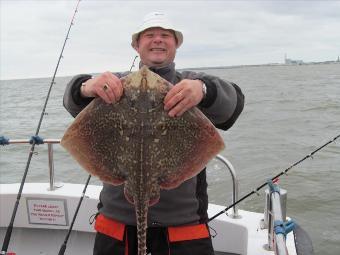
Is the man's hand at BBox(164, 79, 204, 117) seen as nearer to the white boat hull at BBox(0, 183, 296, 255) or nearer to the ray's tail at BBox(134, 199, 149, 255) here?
the ray's tail at BBox(134, 199, 149, 255)

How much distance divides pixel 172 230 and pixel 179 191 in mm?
272

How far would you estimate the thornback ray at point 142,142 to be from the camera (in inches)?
87.9

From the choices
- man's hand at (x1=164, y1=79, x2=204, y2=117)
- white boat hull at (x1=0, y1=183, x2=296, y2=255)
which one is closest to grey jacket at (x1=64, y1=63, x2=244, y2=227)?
man's hand at (x1=164, y1=79, x2=204, y2=117)

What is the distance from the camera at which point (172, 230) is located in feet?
9.08

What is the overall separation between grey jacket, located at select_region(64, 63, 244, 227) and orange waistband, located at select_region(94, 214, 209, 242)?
42mm

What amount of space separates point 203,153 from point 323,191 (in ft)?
30.3

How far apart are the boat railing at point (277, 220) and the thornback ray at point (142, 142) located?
71 centimetres

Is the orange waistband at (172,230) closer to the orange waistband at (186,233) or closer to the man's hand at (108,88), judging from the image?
the orange waistband at (186,233)

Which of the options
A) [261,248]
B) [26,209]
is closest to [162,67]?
[261,248]

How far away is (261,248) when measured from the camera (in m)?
3.73

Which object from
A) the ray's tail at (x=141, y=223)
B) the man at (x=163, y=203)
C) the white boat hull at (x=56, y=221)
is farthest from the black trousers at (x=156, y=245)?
the white boat hull at (x=56, y=221)

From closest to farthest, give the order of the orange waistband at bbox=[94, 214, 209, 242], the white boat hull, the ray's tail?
the ray's tail → the orange waistband at bbox=[94, 214, 209, 242] → the white boat hull

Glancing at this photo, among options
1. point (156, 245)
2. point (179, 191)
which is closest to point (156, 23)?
point (179, 191)

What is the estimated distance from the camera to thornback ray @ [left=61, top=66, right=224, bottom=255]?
2.23m
